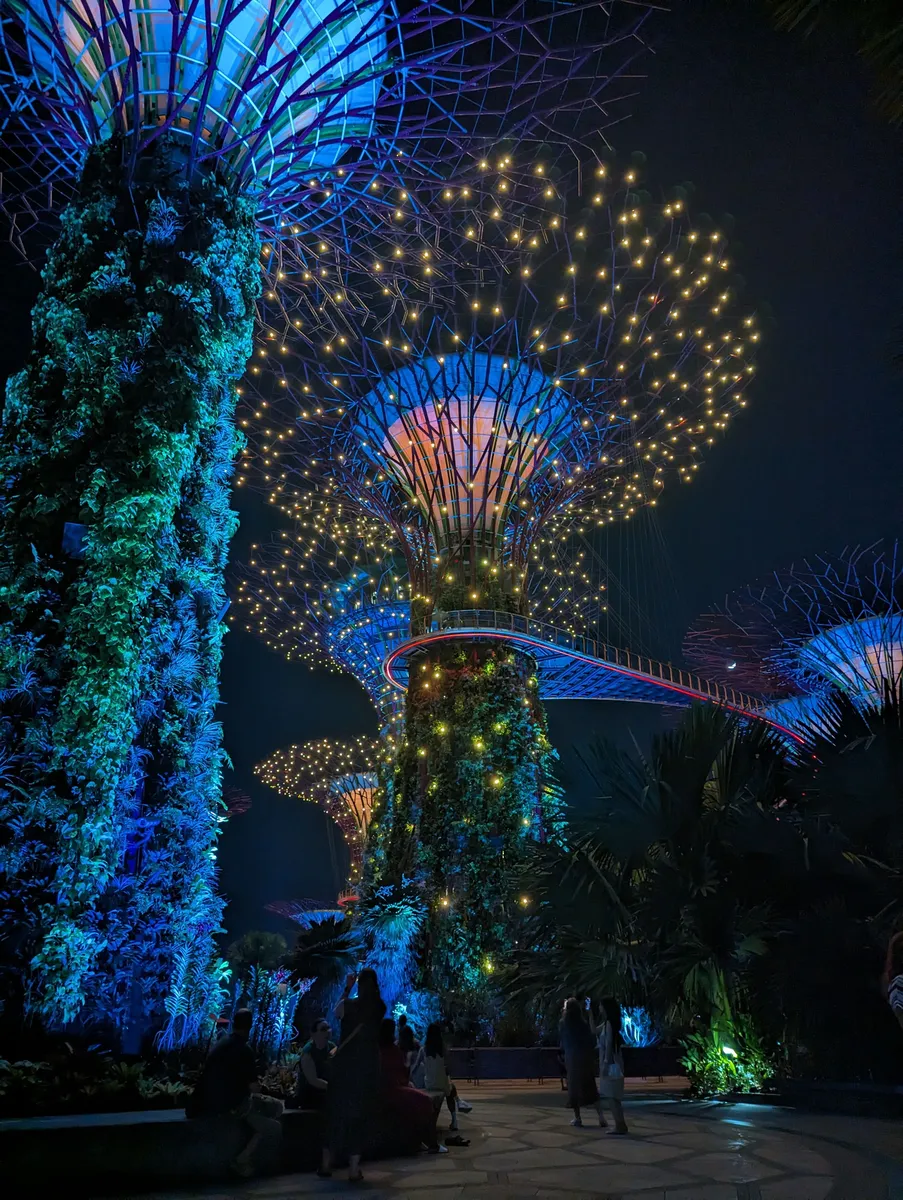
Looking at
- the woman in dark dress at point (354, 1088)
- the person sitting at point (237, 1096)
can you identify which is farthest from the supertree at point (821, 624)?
the person sitting at point (237, 1096)

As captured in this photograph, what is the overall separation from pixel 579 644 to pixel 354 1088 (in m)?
27.3

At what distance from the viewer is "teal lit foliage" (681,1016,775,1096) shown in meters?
9.55

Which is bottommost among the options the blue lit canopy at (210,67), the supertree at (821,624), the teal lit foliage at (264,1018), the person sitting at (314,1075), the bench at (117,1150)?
the bench at (117,1150)

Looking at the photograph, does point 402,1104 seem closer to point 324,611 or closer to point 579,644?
point 579,644

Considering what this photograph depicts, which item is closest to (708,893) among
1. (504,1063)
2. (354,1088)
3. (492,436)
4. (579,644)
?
(354,1088)

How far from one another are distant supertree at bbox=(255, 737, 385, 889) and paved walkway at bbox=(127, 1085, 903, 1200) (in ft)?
125

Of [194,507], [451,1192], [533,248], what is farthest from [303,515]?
[451,1192]

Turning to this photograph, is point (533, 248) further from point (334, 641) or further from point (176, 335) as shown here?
point (334, 641)

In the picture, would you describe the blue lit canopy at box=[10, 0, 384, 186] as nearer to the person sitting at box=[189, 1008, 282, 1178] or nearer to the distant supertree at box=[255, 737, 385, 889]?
the person sitting at box=[189, 1008, 282, 1178]

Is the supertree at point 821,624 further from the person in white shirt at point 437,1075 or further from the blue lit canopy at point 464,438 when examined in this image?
the person in white shirt at point 437,1075

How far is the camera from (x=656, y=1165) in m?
5.90

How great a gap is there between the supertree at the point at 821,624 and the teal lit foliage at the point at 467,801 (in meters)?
13.8

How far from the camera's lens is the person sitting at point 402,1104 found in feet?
21.6

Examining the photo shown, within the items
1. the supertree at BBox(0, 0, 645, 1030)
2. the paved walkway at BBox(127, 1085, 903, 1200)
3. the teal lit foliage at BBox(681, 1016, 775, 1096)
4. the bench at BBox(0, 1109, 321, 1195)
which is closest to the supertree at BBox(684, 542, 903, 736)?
the teal lit foliage at BBox(681, 1016, 775, 1096)
